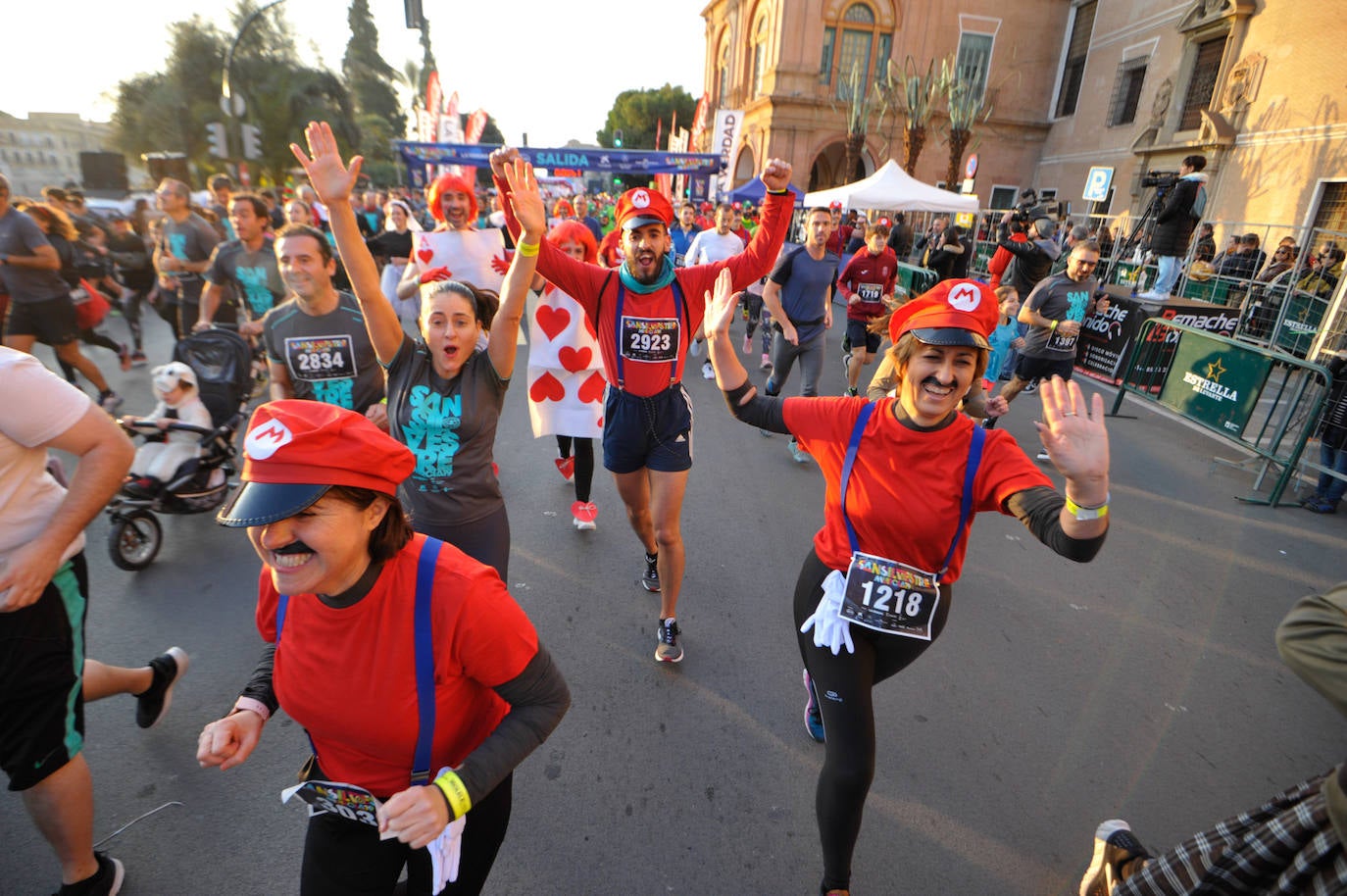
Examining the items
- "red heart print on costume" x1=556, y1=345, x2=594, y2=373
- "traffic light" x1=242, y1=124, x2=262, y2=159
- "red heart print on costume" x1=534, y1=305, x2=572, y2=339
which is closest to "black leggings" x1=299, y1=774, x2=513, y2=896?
"red heart print on costume" x1=556, y1=345, x2=594, y2=373

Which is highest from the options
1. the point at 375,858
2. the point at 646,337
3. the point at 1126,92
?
the point at 1126,92

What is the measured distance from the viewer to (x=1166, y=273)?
36.4ft

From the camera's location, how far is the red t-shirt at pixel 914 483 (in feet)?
6.81

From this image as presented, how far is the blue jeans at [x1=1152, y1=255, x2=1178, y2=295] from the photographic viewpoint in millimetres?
10961

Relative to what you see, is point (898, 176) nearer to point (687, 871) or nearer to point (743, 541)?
point (743, 541)

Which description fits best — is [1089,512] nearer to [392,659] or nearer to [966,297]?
[966,297]

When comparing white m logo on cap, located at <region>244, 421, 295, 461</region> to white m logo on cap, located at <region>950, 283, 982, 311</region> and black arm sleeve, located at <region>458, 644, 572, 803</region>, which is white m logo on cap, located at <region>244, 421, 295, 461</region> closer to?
black arm sleeve, located at <region>458, 644, 572, 803</region>

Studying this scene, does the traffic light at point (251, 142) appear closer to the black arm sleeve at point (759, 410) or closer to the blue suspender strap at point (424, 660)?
the black arm sleeve at point (759, 410)

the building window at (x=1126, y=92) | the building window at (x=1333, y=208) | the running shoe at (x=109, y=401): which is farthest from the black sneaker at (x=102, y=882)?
the building window at (x=1126, y=92)

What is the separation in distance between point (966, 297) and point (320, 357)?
3.06 m

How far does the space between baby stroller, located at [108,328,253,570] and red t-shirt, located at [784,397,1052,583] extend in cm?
422

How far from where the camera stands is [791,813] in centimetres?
259

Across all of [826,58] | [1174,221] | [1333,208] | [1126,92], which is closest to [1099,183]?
[1174,221]

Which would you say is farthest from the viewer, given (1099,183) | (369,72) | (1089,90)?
(369,72)
